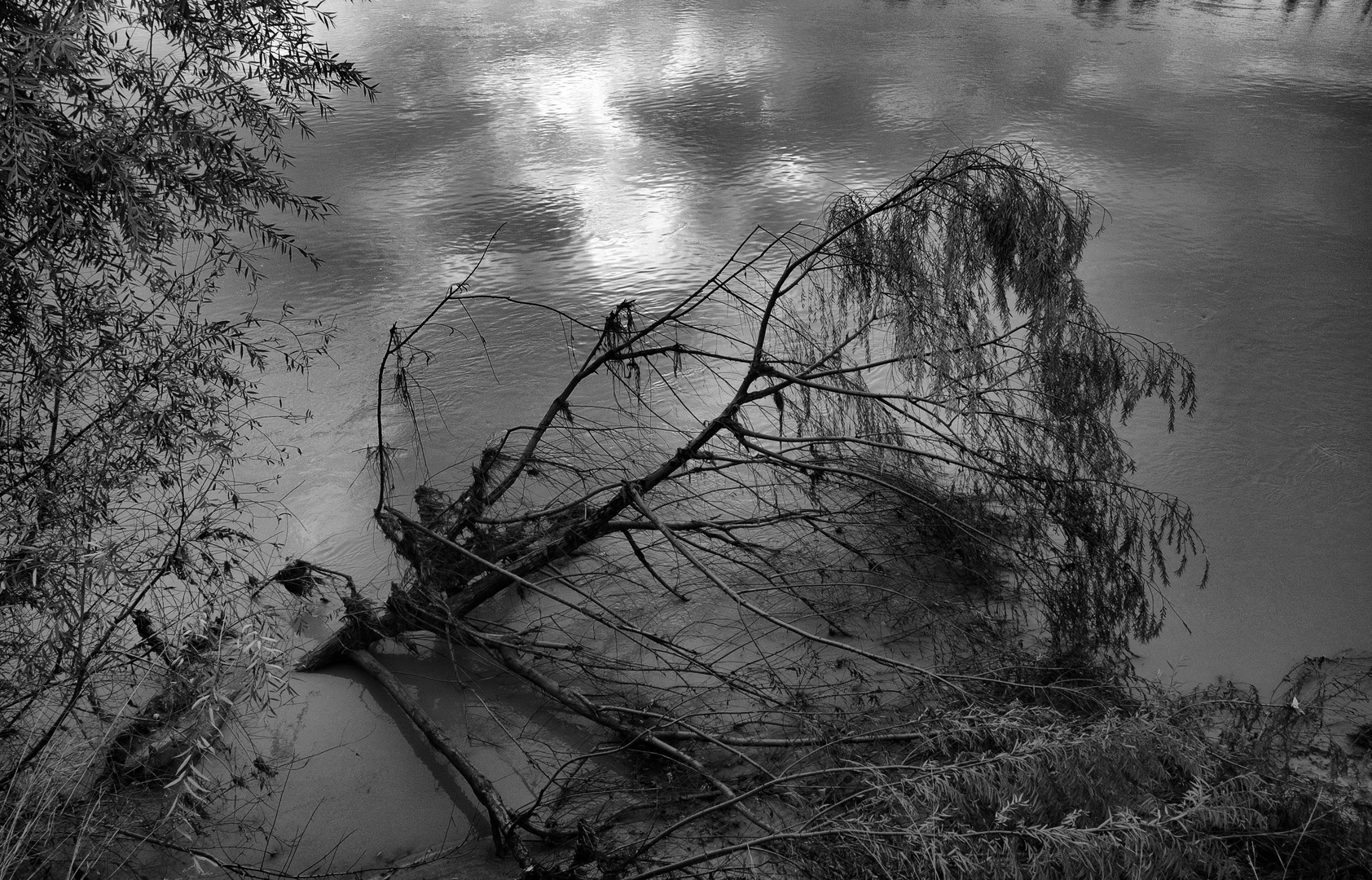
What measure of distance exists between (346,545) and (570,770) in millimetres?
1192

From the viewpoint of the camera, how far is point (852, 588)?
3008mm

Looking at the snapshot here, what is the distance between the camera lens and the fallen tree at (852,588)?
2070mm

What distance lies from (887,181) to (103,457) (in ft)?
12.9

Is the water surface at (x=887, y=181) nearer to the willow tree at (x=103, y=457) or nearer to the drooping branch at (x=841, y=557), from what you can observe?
the drooping branch at (x=841, y=557)

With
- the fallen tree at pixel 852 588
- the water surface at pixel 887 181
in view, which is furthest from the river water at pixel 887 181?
the fallen tree at pixel 852 588

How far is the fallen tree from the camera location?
2070mm

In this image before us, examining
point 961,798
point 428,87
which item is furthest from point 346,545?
point 428,87

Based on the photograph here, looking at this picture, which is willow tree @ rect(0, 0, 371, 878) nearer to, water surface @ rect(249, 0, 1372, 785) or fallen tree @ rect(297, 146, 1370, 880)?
fallen tree @ rect(297, 146, 1370, 880)

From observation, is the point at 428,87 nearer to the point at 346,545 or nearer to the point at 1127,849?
the point at 346,545

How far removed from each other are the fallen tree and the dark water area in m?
0.39

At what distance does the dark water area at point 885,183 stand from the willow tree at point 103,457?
669 mm

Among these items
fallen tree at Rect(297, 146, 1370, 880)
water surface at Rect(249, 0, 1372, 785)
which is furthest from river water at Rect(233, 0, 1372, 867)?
fallen tree at Rect(297, 146, 1370, 880)

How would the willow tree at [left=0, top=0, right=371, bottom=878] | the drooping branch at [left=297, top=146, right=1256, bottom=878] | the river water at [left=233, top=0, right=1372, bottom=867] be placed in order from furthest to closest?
the river water at [left=233, top=0, right=1372, bottom=867] < the drooping branch at [left=297, top=146, right=1256, bottom=878] < the willow tree at [left=0, top=0, right=371, bottom=878]

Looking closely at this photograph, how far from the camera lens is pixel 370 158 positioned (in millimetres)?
6023
